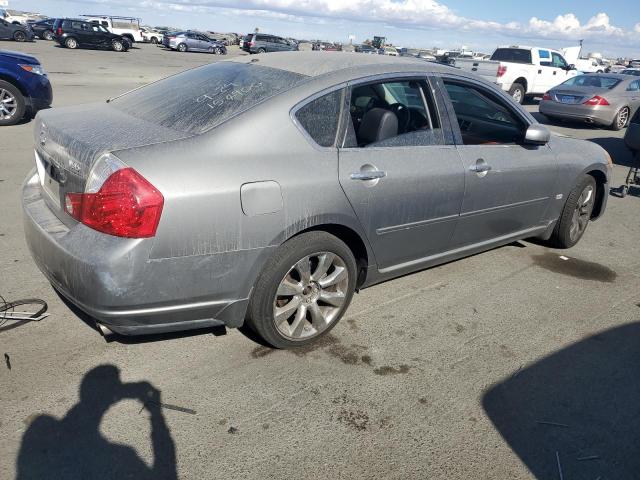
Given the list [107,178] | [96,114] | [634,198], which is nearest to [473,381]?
[107,178]

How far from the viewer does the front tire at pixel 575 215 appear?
4.90m

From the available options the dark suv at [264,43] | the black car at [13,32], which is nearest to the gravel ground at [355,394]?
the black car at [13,32]

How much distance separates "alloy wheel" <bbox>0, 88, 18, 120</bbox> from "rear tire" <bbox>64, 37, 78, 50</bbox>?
92.0ft

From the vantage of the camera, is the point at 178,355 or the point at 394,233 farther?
the point at 394,233

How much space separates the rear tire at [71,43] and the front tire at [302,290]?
35.6 metres

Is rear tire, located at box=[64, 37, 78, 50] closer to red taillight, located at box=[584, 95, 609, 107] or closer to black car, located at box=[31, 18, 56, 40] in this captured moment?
black car, located at box=[31, 18, 56, 40]

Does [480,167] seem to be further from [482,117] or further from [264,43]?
[264,43]

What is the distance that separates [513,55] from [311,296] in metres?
17.8

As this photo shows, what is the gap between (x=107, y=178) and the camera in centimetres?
246

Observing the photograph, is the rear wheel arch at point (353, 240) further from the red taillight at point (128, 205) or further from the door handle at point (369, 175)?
the red taillight at point (128, 205)

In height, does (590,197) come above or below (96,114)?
below

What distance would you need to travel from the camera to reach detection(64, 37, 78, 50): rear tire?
32812mm

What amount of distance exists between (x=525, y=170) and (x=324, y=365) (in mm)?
2317

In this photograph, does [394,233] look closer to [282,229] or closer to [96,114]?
[282,229]
